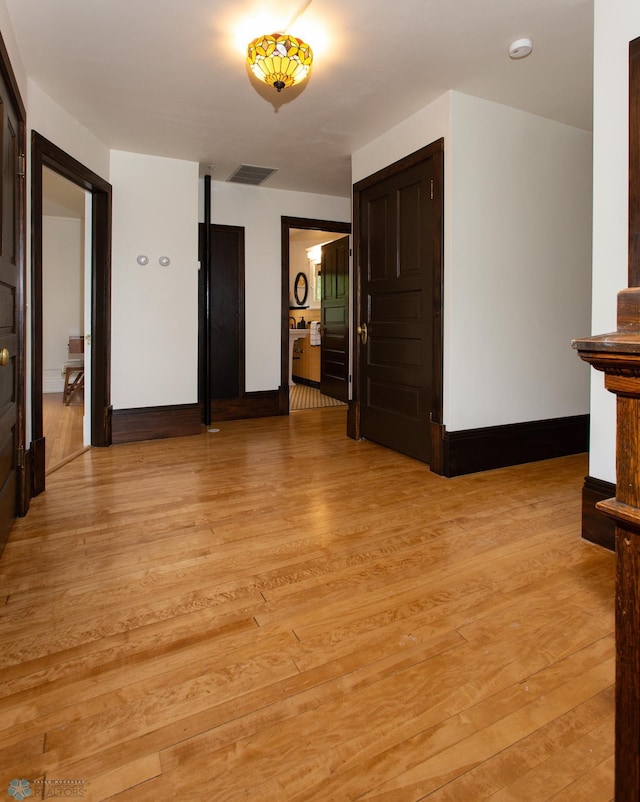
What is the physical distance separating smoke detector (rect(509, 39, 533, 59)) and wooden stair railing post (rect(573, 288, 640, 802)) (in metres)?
2.79

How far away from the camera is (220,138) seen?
4.08 meters

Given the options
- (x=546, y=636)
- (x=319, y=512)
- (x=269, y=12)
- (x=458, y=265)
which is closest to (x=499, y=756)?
(x=546, y=636)

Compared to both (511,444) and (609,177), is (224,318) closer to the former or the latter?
(511,444)

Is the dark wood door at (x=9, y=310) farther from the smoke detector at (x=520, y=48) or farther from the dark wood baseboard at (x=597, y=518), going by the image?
the dark wood baseboard at (x=597, y=518)

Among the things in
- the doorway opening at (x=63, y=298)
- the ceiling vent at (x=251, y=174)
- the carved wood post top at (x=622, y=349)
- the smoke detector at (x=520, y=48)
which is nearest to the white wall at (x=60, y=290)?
the doorway opening at (x=63, y=298)

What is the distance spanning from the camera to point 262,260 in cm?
559

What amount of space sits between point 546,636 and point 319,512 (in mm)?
1338

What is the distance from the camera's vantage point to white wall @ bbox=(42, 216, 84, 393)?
7523 millimetres

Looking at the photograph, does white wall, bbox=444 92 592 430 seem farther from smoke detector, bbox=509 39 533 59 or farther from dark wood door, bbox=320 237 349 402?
dark wood door, bbox=320 237 349 402

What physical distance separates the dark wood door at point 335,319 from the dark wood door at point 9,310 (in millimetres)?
3998

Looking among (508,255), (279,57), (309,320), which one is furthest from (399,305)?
(309,320)

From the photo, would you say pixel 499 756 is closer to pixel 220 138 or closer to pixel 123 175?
pixel 220 138

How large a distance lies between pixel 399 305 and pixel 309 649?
2.85 metres

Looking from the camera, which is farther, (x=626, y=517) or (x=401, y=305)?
(x=401, y=305)
